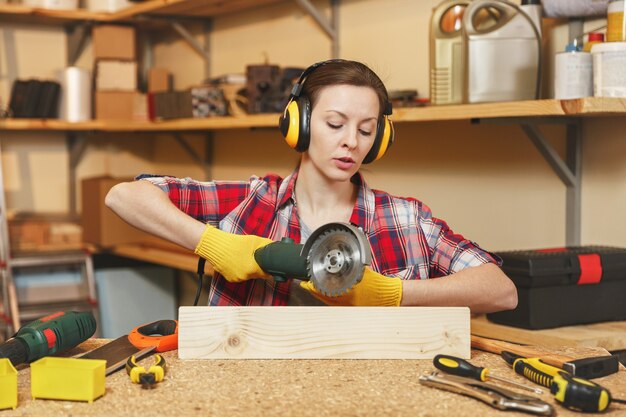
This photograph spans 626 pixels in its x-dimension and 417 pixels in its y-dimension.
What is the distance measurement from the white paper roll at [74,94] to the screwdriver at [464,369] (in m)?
3.10

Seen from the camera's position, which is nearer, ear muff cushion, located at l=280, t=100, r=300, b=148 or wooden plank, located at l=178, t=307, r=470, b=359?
wooden plank, located at l=178, t=307, r=470, b=359

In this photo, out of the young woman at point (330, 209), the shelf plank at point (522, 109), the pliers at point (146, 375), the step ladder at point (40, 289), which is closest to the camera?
the pliers at point (146, 375)

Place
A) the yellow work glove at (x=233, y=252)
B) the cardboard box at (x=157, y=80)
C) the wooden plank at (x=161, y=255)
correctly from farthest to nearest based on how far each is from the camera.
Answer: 1. the cardboard box at (x=157, y=80)
2. the wooden plank at (x=161, y=255)
3. the yellow work glove at (x=233, y=252)

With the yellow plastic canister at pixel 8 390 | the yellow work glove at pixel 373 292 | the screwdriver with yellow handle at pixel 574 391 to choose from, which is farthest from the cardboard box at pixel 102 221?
the screwdriver with yellow handle at pixel 574 391

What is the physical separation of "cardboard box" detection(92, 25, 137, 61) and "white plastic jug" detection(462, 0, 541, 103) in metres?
2.20

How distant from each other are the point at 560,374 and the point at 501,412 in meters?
0.14

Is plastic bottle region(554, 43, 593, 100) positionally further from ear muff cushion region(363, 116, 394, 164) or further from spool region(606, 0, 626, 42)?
ear muff cushion region(363, 116, 394, 164)

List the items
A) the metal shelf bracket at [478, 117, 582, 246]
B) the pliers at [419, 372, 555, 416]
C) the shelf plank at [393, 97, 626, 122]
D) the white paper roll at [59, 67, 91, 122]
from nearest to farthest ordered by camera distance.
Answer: the pliers at [419, 372, 555, 416] < the shelf plank at [393, 97, 626, 122] < the metal shelf bracket at [478, 117, 582, 246] < the white paper roll at [59, 67, 91, 122]

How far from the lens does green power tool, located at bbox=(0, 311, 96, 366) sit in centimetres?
132

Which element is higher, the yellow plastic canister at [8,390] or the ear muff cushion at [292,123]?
the ear muff cushion at [292,123]

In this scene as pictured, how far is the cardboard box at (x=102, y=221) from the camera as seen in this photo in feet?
12.6

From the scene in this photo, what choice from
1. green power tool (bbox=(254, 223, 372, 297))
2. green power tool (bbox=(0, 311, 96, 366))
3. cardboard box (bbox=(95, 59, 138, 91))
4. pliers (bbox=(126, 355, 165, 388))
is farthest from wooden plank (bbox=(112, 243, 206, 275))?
pliers (bbox=(126, 355, 165, 388))

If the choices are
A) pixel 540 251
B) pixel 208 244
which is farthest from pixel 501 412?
pixel 540 251

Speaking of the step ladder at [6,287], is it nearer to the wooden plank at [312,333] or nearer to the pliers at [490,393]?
the wooden plank at [312,333]
